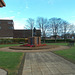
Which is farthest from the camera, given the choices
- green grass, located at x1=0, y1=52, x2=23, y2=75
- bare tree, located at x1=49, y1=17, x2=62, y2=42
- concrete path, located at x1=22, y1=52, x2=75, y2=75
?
bare tree, located at x1=49, y1=17, x2=62, y2=42

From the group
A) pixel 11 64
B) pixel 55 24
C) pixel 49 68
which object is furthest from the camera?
pixel 55 24

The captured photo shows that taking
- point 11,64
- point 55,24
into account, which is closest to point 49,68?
point 11,64

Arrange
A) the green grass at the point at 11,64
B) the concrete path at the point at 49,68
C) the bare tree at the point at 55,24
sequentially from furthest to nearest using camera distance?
the bare tree at the point at 55,24 → the green grass at the point at 11,64 → the concrete path at the point at 49,68

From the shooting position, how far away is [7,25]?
5938cm

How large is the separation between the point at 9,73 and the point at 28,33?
206 feet

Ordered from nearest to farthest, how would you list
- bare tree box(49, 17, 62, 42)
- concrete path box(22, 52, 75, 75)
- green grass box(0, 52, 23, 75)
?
concrete path box(22, 52, 75, 75), green grass box(0, 52, 23, 75), bare tree box(49, 17, 62, 42)

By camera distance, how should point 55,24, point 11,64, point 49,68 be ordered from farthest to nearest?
point 55,24 < point 11,64 < point 49,68

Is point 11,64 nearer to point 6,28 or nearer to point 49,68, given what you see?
point 49,68

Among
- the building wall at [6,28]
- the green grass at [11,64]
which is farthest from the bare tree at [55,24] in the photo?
the green grass at [11,64]

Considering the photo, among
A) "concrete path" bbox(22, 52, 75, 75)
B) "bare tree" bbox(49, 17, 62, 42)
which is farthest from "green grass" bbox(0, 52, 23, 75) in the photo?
"bare tree" bbox(49, 17, 62, 42)

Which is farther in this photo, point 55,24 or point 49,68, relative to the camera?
point 55,24

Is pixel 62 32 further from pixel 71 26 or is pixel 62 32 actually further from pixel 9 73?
pixel 9 73

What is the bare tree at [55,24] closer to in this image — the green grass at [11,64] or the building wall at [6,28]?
the building wall at [6,28]

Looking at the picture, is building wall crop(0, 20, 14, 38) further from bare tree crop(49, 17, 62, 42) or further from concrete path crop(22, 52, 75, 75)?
concrete path crop(22, 52, 75, 75)
